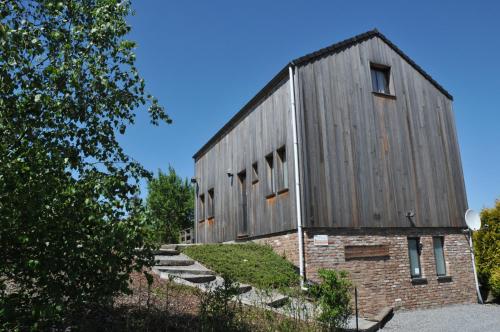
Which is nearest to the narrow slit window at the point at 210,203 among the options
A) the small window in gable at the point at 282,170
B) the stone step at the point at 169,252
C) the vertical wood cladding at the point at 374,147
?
the small window in gable at the point at 282,170

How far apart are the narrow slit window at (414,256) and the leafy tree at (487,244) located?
2794 millimetres

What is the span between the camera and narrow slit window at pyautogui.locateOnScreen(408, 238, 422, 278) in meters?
12.9

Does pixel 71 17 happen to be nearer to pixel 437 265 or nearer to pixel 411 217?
pixel 411 217

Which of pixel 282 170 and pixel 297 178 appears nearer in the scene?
pixel 297 178

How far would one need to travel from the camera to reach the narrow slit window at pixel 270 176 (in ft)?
44.6

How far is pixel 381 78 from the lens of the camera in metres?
14.3

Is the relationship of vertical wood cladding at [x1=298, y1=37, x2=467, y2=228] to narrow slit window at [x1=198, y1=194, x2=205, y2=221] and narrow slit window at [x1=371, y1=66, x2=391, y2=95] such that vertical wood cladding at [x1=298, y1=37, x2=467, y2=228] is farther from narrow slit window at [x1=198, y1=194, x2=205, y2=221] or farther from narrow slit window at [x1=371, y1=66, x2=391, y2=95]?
narrow slit window at [x1=198, y1=194, x2=205, y2=221]

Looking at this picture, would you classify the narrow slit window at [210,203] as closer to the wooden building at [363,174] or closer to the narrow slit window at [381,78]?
the wooden building at [363,174]

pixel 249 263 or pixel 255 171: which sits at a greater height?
pixel 255 171

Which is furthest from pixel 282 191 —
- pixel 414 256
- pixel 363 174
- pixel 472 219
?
pixel 472 219

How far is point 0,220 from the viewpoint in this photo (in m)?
3.29

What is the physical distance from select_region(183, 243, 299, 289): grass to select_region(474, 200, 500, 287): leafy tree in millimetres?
7270

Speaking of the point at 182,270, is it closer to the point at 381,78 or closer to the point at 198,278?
the point at 198,278

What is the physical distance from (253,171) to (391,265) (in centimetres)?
562
